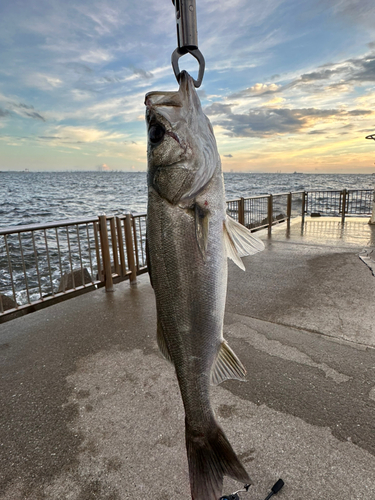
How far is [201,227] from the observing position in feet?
5.20

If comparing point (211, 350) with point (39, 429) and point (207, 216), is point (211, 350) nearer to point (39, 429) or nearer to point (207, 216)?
point (207, 216)

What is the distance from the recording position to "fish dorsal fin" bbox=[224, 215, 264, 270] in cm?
174

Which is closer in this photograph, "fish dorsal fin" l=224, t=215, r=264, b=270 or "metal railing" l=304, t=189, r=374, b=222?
"fish dorsal fin" l=224, t=215, r=264, b=270

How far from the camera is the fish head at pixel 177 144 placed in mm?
1568

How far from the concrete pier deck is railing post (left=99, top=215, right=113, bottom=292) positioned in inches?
24.7

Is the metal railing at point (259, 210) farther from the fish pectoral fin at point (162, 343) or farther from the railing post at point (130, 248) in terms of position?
the fish pectoral fin at point (162, 343)

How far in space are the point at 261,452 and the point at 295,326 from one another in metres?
2.35

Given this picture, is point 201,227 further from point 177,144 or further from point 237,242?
point 177,144

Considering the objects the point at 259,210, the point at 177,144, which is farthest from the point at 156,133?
the point at 259,210

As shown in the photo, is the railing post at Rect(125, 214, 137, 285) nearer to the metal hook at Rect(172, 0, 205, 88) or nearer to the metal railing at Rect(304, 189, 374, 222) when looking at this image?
the metal hook at Rect(172, 0, 205, 88)

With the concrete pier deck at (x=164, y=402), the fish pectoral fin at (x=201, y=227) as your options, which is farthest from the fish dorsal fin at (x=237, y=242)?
the concrete pier deck at (x=164, y=402)

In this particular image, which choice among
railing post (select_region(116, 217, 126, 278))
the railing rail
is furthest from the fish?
railing post (select_region(116, 217, 126, 278))

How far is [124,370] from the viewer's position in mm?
3619

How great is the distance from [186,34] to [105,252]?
491 centimetres
